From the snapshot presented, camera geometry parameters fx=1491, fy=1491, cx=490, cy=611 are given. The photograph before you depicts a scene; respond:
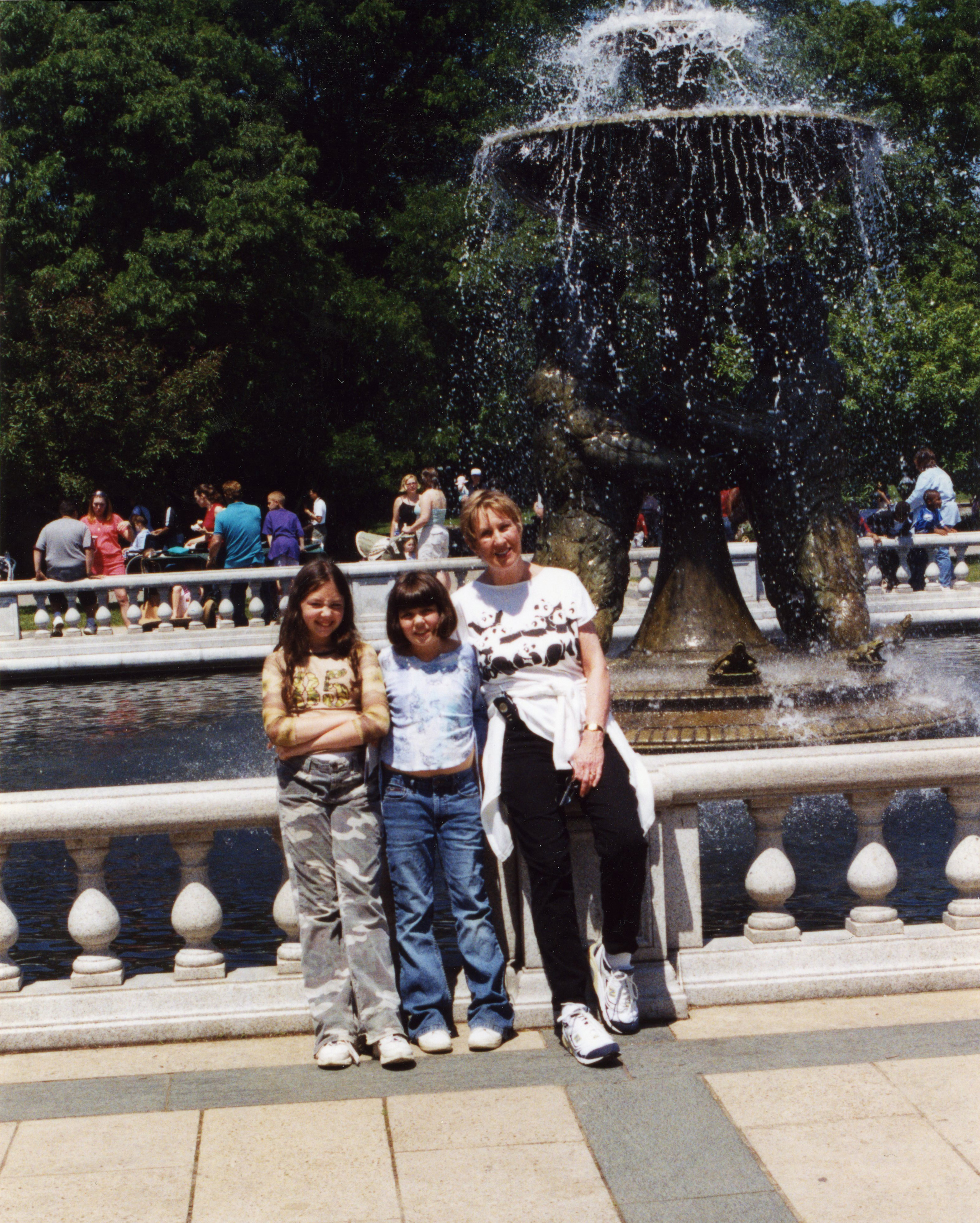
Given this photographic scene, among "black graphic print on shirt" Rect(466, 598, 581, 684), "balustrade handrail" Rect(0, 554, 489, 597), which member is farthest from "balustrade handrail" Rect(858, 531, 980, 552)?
"black graphic print on shirt" Rect(466, 598, 581, 684)

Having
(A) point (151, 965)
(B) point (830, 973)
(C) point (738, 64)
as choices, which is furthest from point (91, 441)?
(B) point (830, 973)

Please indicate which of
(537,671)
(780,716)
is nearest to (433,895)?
(537,671)

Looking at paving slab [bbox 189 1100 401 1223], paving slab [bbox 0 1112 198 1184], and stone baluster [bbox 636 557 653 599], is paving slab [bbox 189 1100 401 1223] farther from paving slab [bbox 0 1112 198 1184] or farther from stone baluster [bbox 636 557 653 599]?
stone baluster [bbox 636 557 653 599]

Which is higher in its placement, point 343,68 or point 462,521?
point 343,68

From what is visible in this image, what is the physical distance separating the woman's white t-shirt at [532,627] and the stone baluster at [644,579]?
1090 centimetres

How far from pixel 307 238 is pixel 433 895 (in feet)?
98.5

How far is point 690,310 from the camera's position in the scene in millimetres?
8648

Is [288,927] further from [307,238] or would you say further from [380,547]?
[307,238]

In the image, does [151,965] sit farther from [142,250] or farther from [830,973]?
[142,250]

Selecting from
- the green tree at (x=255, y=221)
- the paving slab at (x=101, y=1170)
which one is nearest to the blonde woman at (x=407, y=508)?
the green tree at (x=255, y=221)

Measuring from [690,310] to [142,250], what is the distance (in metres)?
24.0

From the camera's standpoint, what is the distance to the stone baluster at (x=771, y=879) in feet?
15.7

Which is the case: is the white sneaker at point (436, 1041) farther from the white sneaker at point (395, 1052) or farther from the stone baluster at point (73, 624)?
the stone baluster at point (73, 624)

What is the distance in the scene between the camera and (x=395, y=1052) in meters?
4.25
